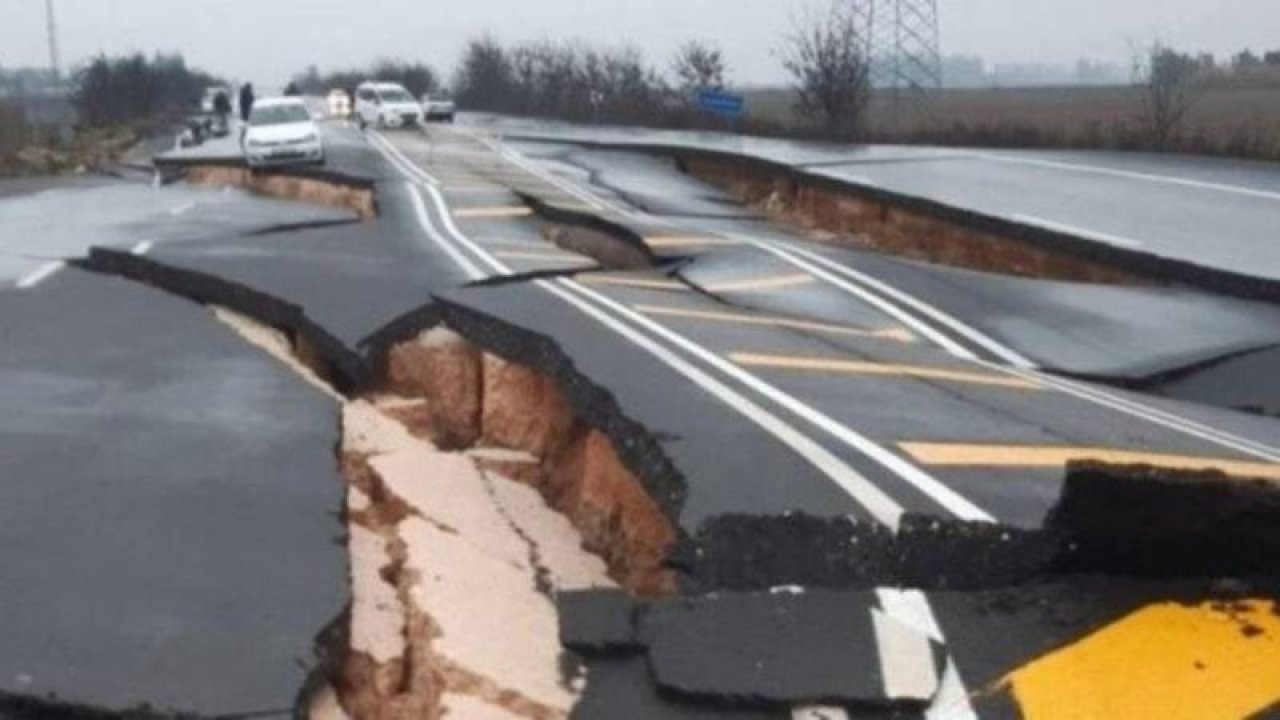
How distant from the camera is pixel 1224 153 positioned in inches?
1125

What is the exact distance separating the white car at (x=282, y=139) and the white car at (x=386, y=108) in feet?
66.9

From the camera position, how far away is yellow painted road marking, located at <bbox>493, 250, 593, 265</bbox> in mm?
15750

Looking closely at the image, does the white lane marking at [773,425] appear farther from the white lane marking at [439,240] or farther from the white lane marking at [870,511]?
the white lane marking at [439,240]

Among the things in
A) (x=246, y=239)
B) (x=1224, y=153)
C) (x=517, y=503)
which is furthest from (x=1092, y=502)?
(x=1224, y=153)

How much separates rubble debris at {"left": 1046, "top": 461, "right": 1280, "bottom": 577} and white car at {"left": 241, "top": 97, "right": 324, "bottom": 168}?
88.6ft

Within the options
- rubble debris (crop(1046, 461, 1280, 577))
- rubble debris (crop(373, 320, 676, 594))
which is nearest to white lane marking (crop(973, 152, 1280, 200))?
rubble debris (crop(373, 320, 676, 594))

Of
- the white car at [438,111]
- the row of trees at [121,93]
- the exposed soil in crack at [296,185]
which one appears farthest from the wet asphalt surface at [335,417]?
the row of trees at [121,93]

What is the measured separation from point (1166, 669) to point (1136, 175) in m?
22.0

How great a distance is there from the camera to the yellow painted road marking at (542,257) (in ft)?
51.7

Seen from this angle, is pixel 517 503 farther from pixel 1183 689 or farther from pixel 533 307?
pixel 1183 689

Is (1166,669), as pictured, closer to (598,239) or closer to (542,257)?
(542,257)

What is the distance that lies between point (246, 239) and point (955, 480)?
1240 cm

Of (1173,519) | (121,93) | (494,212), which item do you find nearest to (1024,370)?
(1173,519)

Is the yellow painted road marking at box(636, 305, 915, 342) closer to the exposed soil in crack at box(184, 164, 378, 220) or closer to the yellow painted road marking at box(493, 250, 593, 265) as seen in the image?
the yellow painted road marking at box(493, 250, 593, 265)
